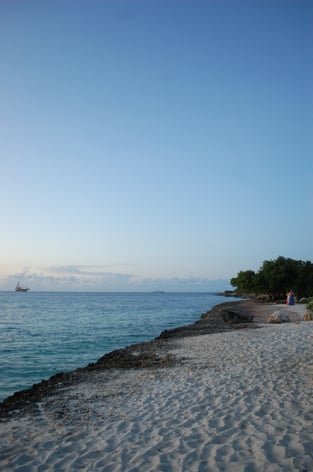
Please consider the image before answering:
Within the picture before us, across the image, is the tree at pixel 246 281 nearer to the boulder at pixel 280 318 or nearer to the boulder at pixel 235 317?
the boulder at pixel 235 317

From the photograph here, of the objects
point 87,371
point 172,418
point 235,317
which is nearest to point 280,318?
point 235,317

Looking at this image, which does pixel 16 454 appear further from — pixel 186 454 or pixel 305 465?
pixel 305 465

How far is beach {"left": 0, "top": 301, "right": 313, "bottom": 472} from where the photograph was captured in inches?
237

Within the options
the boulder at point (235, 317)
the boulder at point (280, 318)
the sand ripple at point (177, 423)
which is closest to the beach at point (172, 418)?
the sand ripple at point (177, 423)

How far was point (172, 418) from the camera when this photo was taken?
786 cm

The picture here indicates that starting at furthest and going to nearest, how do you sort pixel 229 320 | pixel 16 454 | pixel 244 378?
1. pixel 229 320
2. pixel 244 378
3. pixel 16 454

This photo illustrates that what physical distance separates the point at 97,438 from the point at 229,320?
82.0 feet

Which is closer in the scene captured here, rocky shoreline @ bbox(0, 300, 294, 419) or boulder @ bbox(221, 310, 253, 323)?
rocky shoreline @ bbox(0, 300, 294, 419)

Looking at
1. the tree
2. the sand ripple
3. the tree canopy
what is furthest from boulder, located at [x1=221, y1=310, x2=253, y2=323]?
the tree

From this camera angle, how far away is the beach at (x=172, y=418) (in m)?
6.03

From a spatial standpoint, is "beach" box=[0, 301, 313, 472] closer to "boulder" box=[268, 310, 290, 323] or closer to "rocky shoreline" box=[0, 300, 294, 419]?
"rocky shoreline" box=[0, 300, 294, 419]

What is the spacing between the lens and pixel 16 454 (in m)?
6.54

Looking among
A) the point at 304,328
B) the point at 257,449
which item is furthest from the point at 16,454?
the point at 304,328

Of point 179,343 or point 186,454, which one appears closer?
point 186,454
